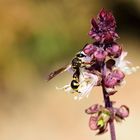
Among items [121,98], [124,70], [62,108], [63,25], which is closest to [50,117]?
[62,108]

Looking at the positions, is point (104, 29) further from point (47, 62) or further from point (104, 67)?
point (47, 62)

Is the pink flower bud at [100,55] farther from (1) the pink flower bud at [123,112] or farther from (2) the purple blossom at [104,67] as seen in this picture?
(1) the pink flower bud at [123,112]

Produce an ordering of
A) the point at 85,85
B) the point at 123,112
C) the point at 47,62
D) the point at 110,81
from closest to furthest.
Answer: the point at 110,81 < the point at 123,112 < the point at 85,85 < the point at 47,62

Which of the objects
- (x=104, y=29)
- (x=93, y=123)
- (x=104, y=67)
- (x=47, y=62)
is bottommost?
(x=93, y=123)

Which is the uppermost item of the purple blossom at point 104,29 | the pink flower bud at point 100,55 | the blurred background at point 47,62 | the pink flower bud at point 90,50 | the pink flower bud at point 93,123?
the blurred background at point 47,62

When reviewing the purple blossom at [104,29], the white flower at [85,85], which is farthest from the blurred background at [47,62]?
the purple blossom at [104,29]

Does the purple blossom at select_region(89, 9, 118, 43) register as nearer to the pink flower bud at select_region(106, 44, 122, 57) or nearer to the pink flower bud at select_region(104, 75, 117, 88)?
the pink flower bud at select_region(106, 44, 122, 57)

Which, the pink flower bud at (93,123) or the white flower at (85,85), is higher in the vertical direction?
the white flower at (85,85)

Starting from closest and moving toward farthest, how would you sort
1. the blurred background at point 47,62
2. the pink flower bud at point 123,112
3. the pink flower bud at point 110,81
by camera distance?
the pink flower bud at point 110,81 < the pink flower bud at point 123,112 < the blurred background at point 47,62

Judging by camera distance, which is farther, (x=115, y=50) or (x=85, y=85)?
(x=85, y=85)

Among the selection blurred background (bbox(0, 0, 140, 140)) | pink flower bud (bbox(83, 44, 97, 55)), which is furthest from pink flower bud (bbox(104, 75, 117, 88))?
blurred background (bbox(0, 0, 140, 140))

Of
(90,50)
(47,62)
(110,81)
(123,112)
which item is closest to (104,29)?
(90,50)
